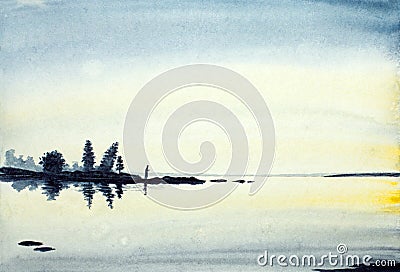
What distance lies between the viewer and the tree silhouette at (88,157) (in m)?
2.07

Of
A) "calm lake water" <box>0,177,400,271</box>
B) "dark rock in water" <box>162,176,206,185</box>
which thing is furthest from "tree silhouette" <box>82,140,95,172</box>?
"dark rock in water" <box>162,176,206,185</box>

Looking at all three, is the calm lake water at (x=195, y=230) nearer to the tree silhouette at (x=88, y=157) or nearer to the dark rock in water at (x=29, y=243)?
the dark rock in water at (x=29, y=243)

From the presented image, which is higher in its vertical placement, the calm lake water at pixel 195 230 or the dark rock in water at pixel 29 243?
the calm lake water at pixel 195 230

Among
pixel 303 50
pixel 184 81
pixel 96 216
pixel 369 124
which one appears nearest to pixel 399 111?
pixel 369 124

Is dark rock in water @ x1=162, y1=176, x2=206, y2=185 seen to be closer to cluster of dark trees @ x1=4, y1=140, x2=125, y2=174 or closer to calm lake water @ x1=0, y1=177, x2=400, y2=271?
calm lake water @ x1=0, y1=177, x2=400, y2=271

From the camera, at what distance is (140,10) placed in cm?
209

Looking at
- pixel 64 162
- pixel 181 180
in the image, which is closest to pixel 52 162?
pixel 64 162

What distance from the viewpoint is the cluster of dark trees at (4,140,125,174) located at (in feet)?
6.77

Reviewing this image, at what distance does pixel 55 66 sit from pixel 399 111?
1.24m

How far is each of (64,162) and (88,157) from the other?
0.09 metres

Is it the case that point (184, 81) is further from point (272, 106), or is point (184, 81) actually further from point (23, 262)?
point (23, 262)

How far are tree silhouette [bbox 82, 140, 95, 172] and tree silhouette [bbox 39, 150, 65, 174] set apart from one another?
0.08 meters

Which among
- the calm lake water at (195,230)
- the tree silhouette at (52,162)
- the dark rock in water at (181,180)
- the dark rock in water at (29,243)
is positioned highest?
the tree silhouette at (52,162)

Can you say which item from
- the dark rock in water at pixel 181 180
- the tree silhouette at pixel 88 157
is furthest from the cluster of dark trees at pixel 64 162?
the dark rock in water at pixel 181 180
